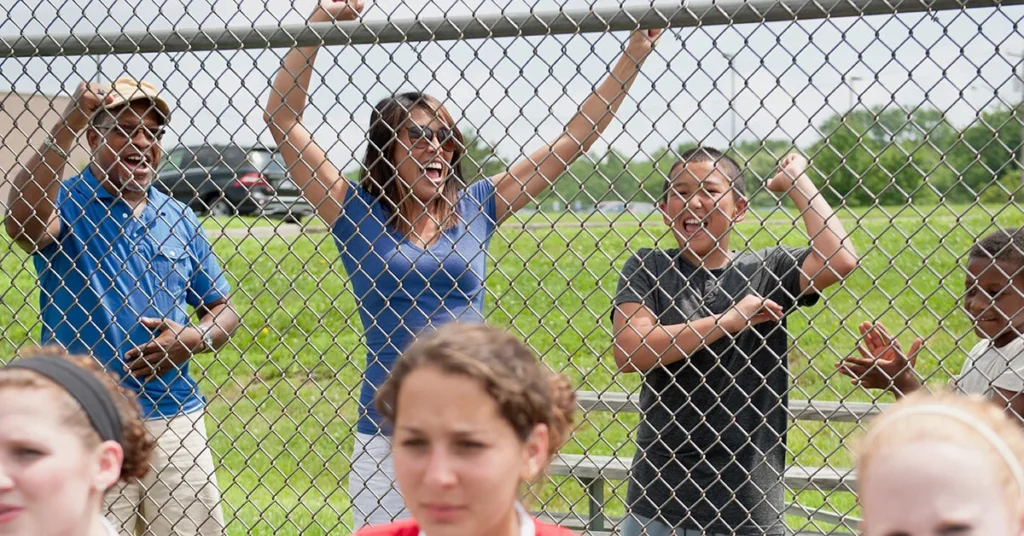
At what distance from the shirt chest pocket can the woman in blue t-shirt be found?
68 centimetres

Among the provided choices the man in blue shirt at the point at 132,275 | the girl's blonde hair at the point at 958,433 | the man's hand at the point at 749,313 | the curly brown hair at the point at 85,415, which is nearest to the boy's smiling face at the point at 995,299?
the man's hand at the point at 749,313

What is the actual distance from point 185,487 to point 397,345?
1.12m

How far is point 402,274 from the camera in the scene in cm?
314

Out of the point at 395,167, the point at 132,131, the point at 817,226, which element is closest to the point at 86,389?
the point at 395,167

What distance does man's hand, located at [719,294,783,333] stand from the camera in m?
2.93

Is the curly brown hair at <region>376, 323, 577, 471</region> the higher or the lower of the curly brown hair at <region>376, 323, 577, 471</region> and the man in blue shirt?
the lower

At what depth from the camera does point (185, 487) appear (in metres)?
3.72

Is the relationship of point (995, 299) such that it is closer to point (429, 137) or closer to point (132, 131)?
point (429, 137)

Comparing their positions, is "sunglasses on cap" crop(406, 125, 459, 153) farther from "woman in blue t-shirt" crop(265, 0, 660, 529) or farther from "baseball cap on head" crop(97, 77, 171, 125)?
"baseball cap on head" crop(97, 77, 171, 125)

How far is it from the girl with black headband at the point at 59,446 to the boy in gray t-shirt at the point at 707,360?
1.50 metres

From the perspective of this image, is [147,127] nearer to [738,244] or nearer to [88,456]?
[88,456]

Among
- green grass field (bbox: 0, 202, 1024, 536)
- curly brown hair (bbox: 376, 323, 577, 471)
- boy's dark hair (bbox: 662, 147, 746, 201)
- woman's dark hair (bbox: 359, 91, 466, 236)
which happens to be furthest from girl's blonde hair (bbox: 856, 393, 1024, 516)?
green grass field (bbox: 0, 202, 1024, 536)

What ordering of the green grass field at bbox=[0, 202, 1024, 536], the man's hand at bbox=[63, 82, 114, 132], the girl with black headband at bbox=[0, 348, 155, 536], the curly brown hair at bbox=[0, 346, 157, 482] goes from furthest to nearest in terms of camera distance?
the green grass field at bbox=[0, 202, 1024, 536] → the man's hand at bbox=[63, 82, 114, 132] → the curly brown hair at bbox=[0, 346, 157, 482] → the girl with black headband at bbox=[0, 348, 155, 536]

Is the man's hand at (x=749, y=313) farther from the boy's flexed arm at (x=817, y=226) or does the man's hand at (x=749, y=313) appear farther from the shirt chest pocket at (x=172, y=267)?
the shirt chest pocket at (x=172, y=267)
